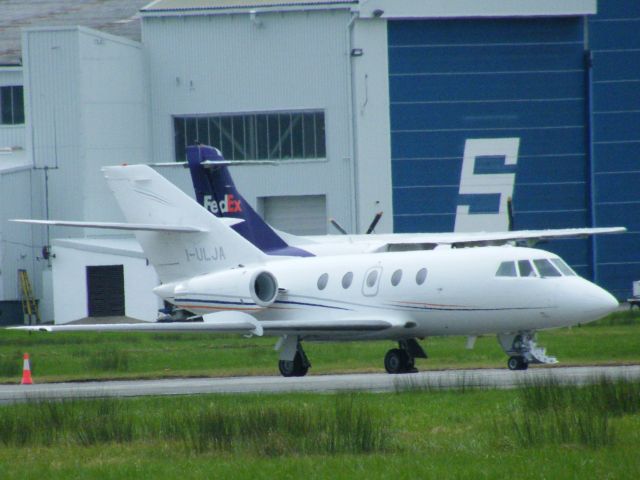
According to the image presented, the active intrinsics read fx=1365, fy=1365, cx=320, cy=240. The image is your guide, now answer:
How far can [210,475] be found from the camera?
44.2 feet

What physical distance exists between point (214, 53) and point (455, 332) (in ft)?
133

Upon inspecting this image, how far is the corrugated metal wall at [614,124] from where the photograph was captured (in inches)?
2511

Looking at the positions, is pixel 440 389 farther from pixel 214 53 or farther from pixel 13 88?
pixel 13 88

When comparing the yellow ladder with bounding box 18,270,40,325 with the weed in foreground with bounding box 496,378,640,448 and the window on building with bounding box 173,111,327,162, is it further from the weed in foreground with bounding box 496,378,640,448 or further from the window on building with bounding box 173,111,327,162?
the weed in foreground with bounding box 496,378,640,448

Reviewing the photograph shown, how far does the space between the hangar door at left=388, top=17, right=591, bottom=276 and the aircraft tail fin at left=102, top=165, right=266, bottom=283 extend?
3220cm

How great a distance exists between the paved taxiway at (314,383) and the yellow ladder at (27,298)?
3606cm

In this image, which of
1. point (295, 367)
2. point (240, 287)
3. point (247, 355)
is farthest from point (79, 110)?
point (295, 367)

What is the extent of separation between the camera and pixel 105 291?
6391 centimetres

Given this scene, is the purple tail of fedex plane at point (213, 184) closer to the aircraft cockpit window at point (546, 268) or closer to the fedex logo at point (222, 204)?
the fedex logo at point (222, 204)

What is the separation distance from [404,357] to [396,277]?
1.74m

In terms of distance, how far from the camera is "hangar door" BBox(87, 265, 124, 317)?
63.5 m

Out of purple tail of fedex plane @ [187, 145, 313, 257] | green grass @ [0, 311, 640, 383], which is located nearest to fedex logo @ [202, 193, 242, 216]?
purple tail of fedex plane @ [187, 145, 313, 257]

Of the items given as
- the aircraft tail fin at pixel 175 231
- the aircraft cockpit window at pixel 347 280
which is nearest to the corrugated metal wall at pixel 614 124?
the aircraft tail fin at pixel 175 231

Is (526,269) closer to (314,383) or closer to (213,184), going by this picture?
(314,383)
